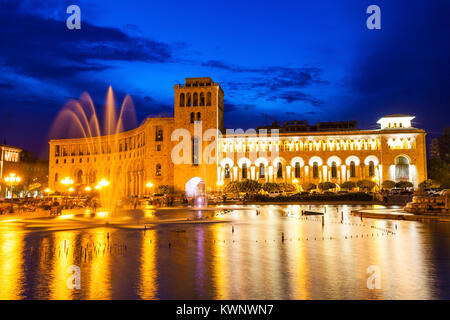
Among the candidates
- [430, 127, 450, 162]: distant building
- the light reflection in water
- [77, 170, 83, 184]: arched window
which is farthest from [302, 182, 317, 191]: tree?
[430, 127, 450, 162]: distant building

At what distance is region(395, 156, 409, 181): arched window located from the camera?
195 feet

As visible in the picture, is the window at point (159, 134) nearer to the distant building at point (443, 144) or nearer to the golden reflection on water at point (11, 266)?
the golden reflection on water at point (11, 266)

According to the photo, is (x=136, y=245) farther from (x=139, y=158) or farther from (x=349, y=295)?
(x=139, y=158)

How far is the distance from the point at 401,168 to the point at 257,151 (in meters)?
21.6

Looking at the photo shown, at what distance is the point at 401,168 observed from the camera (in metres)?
60.0

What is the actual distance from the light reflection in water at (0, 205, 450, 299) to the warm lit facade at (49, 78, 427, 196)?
151 ft

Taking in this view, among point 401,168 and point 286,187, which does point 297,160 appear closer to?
point 401,168

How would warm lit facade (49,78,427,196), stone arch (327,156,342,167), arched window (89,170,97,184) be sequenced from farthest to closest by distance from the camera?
arched window (89,170,97,184)
stone arch (327,156,342,167)
warm lit facade (49,78,427,196)

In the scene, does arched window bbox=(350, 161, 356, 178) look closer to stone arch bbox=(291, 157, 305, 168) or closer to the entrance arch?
stone arch bbox=(291, 157, 305, 168)

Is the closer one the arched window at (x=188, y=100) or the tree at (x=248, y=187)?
the tree at (x=248, y=187)

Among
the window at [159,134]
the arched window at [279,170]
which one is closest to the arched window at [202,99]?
the window at [159,134]

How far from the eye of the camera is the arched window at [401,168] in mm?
59447

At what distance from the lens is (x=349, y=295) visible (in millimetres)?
6074
